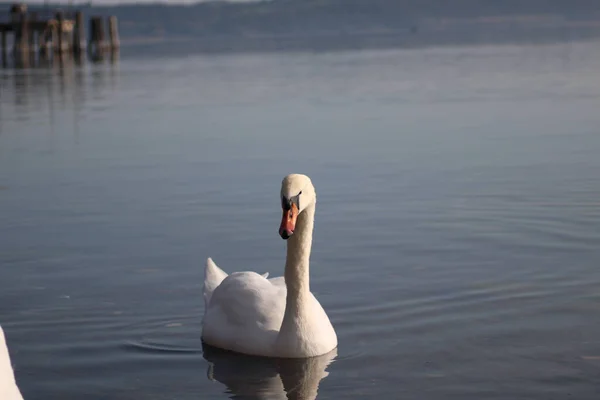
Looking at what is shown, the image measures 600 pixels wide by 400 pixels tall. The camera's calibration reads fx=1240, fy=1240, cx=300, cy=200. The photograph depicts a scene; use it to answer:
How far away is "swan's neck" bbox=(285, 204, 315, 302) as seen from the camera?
7.75 meters

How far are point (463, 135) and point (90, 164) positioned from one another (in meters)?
5.89

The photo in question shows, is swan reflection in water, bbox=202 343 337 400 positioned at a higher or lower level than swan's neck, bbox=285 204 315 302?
lower

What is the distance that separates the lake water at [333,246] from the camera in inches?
298

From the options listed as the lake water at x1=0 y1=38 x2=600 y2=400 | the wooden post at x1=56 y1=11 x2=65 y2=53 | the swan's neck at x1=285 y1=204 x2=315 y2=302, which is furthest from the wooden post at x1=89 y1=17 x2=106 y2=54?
the swan's neck at x1=285 y1=204 x2=315 y2=302

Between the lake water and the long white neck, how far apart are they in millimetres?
198

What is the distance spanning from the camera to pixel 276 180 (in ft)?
49.7

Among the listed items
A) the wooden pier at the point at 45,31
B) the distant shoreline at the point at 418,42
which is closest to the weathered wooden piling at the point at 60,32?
the wooden pier at the point at 45,31

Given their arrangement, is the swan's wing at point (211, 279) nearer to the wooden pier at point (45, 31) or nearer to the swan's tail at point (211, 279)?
the swan's tail at point (211, 279)

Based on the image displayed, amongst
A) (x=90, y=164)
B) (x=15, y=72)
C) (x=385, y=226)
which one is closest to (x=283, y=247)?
(x=385, y=226)

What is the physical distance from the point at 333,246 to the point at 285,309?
3.30m

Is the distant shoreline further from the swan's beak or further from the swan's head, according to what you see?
the swan's beak

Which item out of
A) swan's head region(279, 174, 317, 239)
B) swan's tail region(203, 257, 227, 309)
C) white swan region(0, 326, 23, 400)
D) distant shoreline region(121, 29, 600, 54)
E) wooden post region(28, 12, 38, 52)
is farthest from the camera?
distant shoreline region(121, 29, 600, 54)

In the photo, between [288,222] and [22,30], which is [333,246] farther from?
[22,30]

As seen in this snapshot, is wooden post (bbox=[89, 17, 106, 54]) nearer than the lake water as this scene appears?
No
